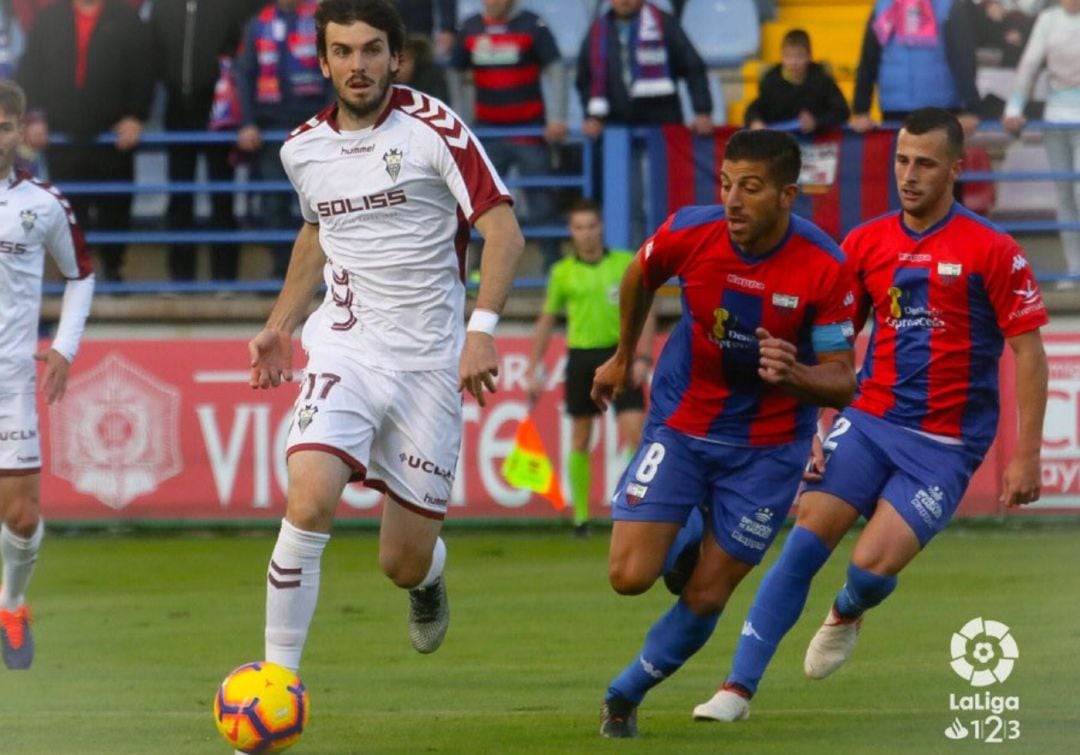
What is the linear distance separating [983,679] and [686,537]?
169 cm

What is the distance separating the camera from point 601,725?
752 cm

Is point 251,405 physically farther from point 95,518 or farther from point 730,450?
point 730,450

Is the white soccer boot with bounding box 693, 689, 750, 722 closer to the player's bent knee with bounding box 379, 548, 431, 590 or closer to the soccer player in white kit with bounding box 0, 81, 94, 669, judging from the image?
the player's bent knee with bounding box 379, 548, 431, 590

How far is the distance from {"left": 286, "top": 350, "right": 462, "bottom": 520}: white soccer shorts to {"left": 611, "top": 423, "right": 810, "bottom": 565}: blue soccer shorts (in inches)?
25.9

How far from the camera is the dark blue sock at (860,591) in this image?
7992 millimetres

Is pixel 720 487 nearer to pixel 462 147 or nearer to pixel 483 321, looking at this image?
pixel 483 321

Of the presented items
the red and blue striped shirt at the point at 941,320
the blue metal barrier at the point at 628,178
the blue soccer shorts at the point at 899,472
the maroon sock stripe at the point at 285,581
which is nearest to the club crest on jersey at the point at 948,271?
the red and blue striped shirt at the point at 941,320

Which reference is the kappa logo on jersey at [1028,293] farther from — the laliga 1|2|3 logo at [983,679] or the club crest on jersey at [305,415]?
the club crest on jersey at [305,415]

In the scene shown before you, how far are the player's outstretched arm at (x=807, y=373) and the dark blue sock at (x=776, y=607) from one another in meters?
0.79

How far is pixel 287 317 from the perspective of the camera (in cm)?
755

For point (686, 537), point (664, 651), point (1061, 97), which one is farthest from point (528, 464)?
point (664, 651)

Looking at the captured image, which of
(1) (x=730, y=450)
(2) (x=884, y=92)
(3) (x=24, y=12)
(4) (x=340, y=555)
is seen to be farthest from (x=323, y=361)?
(3) (x=24, y=12)

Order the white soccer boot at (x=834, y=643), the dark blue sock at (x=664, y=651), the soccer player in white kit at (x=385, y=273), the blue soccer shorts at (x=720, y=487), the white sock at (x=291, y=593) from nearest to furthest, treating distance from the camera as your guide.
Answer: the white sock at (x=291, y=593)
the soccer player in white kit at (x=385, y=273)
the dark blue sock at (x=664, y=651)
the blue soccer shorts at (x=720, y=487)
the white soccer boot at (x=834, y=643)

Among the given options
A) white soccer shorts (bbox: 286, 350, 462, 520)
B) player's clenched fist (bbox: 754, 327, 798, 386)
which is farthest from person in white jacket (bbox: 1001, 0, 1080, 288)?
player's clenched fist (bbox: 754, 327, 798, 386)
